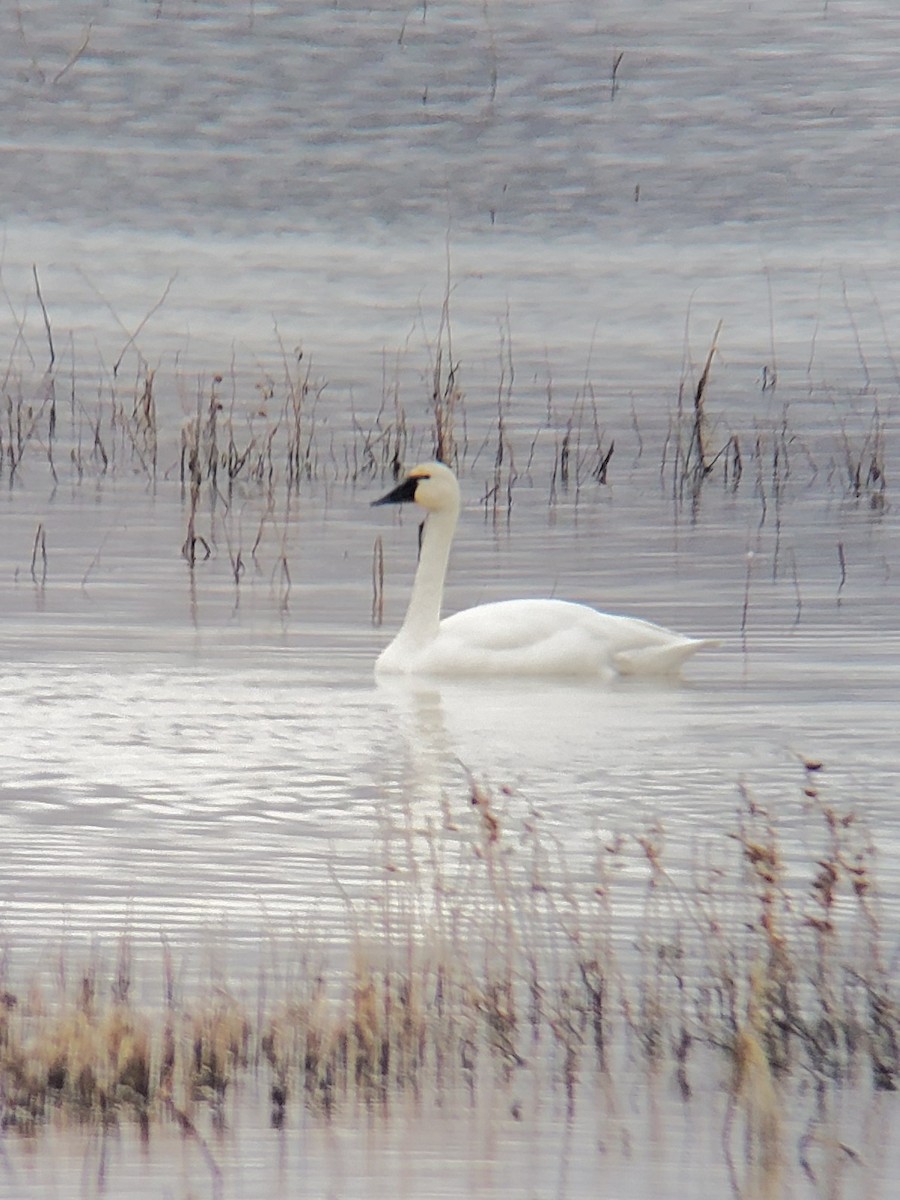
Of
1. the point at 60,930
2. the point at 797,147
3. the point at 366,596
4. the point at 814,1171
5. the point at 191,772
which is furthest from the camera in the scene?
the point at 797,147

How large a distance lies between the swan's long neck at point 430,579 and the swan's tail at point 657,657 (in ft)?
2.23

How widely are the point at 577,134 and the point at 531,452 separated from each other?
14.3 metres

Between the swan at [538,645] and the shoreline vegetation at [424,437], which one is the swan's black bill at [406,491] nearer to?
the swan at [538,645]

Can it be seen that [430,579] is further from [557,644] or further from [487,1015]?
[487,1015]

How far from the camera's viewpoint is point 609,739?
797 centimetres

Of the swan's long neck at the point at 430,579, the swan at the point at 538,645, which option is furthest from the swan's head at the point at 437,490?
the swan at the point at 538,645

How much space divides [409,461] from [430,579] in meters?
5.91

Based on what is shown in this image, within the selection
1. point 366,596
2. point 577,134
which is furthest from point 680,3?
point 366,596

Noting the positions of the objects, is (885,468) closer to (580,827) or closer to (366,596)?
(366,596)

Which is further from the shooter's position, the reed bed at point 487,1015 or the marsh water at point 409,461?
the marsh water at point 409,461

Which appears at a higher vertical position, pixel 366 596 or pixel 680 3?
pixel 680 3

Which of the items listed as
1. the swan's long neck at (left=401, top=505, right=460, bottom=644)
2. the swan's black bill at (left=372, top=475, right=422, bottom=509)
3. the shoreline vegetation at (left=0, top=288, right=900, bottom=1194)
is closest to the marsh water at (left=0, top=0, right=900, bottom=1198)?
the shoreline vegetation at (left=0, top=288, right=900, bottom=1194)

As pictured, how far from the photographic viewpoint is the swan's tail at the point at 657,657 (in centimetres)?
916

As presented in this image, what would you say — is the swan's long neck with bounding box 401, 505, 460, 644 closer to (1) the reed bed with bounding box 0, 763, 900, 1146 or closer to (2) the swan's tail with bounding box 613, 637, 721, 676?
(2) the swan's tail with bounding box 613, 637, 721, 676
